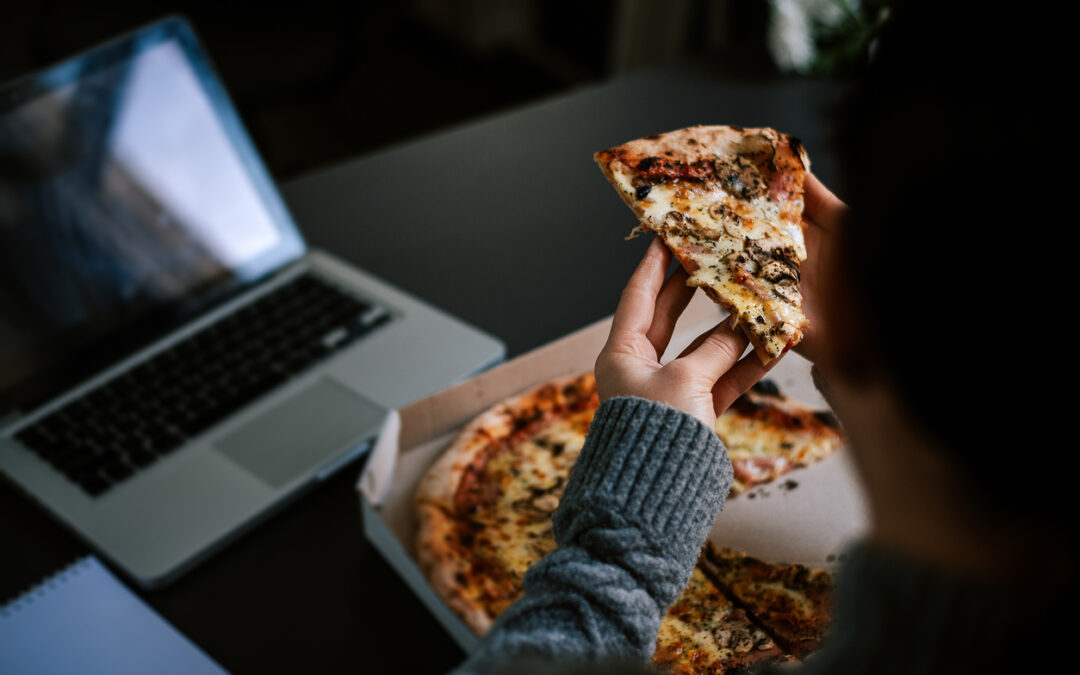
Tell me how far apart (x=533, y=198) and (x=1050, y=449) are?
101cm

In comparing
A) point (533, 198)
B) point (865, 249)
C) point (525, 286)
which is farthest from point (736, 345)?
point (533, 198)

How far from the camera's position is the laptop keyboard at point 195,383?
0.84 metres

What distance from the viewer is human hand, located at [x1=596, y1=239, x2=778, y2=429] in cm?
60

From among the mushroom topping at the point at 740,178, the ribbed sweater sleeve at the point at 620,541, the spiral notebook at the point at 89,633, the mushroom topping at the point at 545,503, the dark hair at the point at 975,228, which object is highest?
the dark hair at the point at 975,228

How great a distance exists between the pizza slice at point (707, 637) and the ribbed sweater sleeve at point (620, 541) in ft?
0.49

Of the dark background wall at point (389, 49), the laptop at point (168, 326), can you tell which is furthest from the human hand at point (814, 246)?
the dark background wall at point (389, 49)

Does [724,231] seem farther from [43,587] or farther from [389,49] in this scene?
[389,49]

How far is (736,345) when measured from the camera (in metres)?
0.66

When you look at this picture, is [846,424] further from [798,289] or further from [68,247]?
[68,247]

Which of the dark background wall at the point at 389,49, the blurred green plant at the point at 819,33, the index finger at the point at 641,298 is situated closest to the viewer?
the index finger at the point at 641,298

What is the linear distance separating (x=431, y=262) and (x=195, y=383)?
374 millimetres

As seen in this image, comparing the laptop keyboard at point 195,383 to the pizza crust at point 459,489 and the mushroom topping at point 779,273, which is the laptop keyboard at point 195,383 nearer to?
the pizza crust at point 459,489

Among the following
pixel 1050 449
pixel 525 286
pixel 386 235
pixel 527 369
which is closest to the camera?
pixel 1050 449

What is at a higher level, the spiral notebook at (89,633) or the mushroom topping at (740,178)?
the mushroom topping at (740,178)
